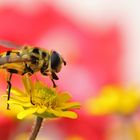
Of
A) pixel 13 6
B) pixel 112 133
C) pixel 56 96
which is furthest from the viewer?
pixel 13 6

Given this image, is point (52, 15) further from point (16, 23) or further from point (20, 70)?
point (20, 70)

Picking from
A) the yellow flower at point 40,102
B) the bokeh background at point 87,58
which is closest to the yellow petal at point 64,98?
the yellow flower at point 40,102

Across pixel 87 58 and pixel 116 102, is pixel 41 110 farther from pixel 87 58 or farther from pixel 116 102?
pixel 87 58

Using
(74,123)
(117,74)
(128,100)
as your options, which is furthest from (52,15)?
(128,100)

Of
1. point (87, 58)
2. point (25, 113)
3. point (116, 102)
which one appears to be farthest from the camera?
point (87, 58)

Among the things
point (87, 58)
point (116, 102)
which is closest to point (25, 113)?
point (116, 102)

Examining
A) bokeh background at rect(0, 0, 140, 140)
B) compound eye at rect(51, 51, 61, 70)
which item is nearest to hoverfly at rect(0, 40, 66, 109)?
compound eye at rect(51, 51, 61, 70)

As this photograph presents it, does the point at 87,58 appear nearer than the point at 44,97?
No

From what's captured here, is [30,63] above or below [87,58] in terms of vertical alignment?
above
